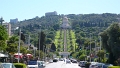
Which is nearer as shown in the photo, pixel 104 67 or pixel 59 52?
pixel 104 67

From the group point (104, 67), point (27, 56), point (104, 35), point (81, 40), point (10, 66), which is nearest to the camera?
point (10, 66)

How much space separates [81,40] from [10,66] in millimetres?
168445

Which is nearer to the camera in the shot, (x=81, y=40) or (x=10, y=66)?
(x=10, y=66)

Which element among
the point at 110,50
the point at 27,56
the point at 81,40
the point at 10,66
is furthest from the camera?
the point at 81,40

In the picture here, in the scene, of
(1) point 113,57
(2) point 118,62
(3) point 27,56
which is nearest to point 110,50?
(1) point 113,57

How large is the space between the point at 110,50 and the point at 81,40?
146 meters

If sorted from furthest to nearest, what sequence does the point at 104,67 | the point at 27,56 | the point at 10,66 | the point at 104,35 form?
the point at 27,56 < the point at 104,35 < the point at 104,67 < the point at 10,66

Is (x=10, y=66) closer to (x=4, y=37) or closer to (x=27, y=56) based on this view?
(x=4, y=37)

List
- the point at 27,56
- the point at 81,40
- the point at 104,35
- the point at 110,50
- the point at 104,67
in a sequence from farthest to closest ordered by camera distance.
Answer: the point at 81,40, the point at 27,56, the point at 104,35, the point at 110,50, the point at 104,67

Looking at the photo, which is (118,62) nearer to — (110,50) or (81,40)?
(110,50)

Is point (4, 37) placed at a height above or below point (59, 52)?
above

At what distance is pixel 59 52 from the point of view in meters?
200

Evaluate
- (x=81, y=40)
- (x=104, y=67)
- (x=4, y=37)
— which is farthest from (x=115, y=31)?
(x=81, y=40)

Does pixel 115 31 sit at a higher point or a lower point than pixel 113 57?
higher
